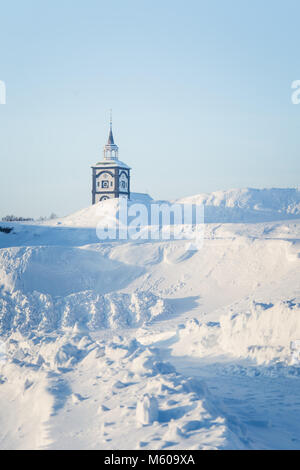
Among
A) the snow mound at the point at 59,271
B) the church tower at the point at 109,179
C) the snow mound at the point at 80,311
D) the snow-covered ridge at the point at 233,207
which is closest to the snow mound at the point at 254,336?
the snow mound at the point at 80,311

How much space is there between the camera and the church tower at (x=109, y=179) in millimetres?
47844

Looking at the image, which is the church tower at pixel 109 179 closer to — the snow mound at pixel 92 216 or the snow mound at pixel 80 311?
the snow mound at pixel 92 216

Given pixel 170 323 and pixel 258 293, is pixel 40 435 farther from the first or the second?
pixel 258 293

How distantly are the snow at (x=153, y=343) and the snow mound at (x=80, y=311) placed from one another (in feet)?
0.15

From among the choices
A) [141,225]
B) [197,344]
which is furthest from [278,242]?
[141,225]

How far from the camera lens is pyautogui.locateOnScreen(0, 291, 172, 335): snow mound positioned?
706 inches

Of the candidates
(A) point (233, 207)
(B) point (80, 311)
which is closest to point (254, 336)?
(B) point (80, 311)

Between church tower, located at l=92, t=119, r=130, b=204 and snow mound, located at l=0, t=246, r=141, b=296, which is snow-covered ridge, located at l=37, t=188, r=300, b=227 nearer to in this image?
snow mound, located at l=0, t=246, r=141, b=296

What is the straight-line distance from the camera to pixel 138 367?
10.4 meters

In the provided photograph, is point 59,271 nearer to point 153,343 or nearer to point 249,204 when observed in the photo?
point 153,343

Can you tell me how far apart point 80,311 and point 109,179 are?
→ 30.7m

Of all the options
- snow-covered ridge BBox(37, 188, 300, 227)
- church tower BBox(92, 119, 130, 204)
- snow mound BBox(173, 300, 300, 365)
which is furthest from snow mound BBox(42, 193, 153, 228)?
snow mound BBox(173, 300, 300, 365)

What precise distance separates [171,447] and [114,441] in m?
0.99

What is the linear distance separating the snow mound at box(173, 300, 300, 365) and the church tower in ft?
111
